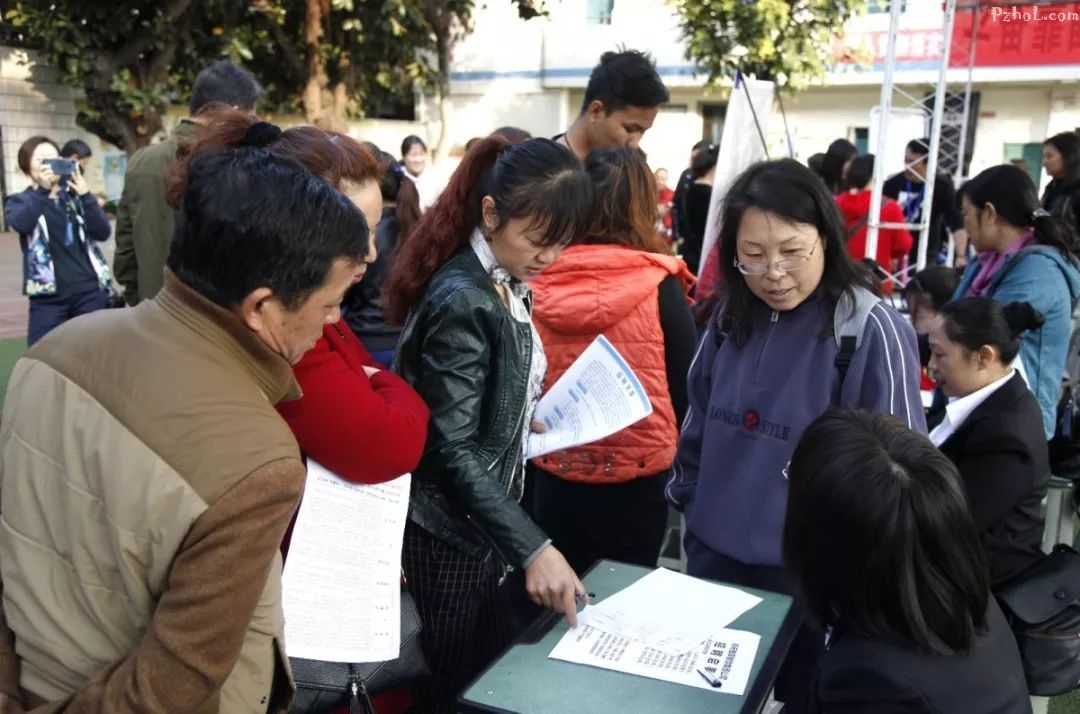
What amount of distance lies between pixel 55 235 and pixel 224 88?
2.15 metres

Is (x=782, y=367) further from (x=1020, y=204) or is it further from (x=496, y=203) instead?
(x=1020, y=204)

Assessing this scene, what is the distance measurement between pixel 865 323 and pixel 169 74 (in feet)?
41.6

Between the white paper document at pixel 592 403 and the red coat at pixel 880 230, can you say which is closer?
the white paper document at pixel 592 403

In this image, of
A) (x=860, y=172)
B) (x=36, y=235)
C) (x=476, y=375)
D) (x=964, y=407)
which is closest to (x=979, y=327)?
(x=964, y=407)

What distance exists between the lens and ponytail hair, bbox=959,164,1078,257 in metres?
3.19

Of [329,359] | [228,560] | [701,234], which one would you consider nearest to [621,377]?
[329,359]

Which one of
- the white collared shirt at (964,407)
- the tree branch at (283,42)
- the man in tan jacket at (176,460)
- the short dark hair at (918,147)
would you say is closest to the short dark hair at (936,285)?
the white collared shirt at (964,407)

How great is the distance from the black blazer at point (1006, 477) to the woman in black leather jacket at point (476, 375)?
1222 mm

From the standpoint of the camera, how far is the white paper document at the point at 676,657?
1.26 meters

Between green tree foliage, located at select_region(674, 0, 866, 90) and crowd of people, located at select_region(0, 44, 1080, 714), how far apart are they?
316 inches

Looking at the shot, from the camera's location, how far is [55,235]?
4.72m

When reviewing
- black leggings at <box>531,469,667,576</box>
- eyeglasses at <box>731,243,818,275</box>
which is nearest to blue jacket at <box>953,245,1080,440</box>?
black leggings at <box>531,469,667,576</box>

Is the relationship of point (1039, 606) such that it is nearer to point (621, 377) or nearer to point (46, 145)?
point (621, 377)

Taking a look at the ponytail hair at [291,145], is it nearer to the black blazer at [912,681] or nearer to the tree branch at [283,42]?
the black blazer at [912,681]
